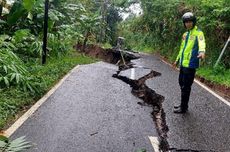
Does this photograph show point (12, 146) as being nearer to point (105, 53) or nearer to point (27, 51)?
point (27, 51)

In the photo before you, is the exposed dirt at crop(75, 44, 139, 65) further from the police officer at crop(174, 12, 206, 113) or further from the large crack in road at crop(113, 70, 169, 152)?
the police officer at crop(174, 12, 206, 113)

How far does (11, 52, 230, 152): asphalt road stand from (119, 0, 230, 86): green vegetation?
142 inches

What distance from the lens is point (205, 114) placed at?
7.35 metres

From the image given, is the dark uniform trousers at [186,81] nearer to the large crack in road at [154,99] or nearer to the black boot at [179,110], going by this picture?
the black boot at [179,110]

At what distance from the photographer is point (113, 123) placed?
633cm

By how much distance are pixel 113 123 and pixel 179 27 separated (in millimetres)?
15697

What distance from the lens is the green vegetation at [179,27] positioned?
1351 centimetres

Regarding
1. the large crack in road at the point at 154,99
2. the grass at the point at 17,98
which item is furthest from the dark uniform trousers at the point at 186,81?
the grass at the point at 17,98

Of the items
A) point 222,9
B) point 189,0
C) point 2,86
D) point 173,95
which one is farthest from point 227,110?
point 189,0

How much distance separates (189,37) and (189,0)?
1196cm

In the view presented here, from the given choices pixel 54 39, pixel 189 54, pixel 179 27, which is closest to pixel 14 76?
pixel 189 54

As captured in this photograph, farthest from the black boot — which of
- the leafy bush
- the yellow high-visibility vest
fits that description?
the leafy bush

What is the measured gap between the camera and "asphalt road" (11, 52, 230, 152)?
5254mm

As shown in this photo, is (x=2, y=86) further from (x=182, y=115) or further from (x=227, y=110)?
(x=227, y=110)
